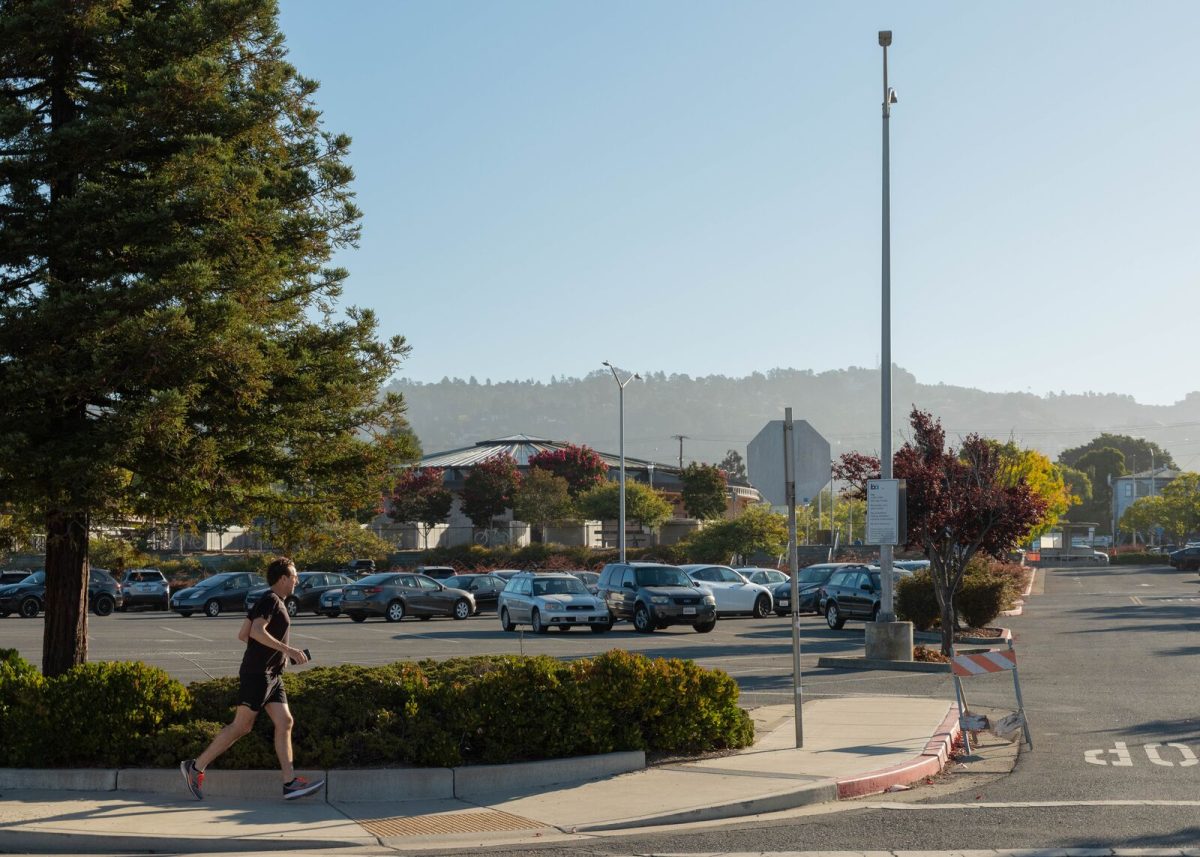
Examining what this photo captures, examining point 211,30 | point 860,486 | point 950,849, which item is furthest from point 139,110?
point 860,486

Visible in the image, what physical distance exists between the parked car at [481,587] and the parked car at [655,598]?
1128cm

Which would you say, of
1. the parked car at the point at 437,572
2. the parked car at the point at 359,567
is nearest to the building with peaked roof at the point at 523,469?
the parked car at the point at 359,567

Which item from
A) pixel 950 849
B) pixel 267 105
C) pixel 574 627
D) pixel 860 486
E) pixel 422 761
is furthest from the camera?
pixel 574 627

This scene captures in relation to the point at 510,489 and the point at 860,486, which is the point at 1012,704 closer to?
the point at 860,486

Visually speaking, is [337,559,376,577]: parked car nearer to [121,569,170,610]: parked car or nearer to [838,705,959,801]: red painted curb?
[121,569,170,610]: parked car

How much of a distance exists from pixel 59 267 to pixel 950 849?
9234mm

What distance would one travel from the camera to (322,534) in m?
14.1

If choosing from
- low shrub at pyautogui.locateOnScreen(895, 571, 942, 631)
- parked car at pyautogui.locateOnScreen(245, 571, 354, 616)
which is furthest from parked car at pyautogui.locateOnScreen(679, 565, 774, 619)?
parked car at pyautogui.locateOnScreen(245, 571, 354, 616)

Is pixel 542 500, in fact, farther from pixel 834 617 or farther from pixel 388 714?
pixel 388 714

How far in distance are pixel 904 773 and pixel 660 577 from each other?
21551 millimetres

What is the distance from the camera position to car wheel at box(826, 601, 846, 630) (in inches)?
1331

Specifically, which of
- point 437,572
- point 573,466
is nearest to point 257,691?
point 437,572

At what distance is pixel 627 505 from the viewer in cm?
7044

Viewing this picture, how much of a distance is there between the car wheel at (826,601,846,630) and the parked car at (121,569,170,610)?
24.5 m
